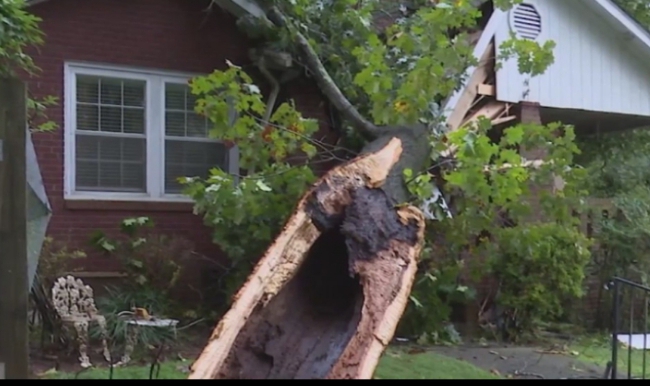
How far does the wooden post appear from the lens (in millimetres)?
4074

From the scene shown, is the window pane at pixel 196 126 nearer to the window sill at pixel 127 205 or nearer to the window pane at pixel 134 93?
the window pane at pixel 134 93

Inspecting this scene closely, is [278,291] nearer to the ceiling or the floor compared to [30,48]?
nearer to the floor

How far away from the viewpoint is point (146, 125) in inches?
404

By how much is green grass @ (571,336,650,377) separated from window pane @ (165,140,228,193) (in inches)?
183

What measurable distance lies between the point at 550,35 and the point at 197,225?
5.55 meters

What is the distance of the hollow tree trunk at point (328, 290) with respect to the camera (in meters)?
4.46

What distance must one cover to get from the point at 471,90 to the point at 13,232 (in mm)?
7867

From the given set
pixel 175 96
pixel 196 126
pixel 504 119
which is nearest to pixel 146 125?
pixel 175 96

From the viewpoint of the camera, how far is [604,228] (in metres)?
11.6

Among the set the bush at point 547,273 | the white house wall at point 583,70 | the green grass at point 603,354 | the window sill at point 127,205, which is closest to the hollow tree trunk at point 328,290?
the green grass at point 603,354

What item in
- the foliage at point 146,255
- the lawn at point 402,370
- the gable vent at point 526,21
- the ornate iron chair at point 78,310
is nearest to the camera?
the lawn at point 402,370

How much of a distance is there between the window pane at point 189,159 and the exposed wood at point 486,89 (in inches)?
130

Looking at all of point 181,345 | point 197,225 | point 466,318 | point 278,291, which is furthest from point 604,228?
point 278,291

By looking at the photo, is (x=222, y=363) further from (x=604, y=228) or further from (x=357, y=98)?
(x=604, y=228)
